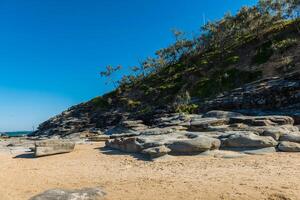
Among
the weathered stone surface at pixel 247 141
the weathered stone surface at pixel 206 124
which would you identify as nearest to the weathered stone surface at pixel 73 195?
the weathered stone surface at pixel 247 141

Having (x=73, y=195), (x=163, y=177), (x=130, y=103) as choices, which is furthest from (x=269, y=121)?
(x=130, y=103)

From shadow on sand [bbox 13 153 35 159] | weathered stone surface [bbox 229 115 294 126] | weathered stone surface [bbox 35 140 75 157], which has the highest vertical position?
weathered stone surface [bbox 229 115 294 126]

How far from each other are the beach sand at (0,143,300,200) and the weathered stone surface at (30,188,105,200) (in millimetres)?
498

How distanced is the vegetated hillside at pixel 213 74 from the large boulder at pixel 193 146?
691 inches

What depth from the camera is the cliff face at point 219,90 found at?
36.2 meters

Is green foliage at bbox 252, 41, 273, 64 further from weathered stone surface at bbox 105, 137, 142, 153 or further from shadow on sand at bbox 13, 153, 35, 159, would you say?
shadow on sand at bbox 13, 153, 35, 159

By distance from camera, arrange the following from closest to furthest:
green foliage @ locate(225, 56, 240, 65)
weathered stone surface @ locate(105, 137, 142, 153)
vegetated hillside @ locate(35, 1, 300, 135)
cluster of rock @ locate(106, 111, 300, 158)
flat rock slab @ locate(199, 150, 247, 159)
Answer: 1. flat rock slab @ locate(199, 150, 247, 159)
2. cluster of rock @ locate(106, 111, 300, 158)
3. weathered stone surface @ locate(105, 137, 142, 153)
4. vegetated hillside @ locate(35, 1, 300, 135)
5. green foliage @ locate(225, 56, 240, 65)

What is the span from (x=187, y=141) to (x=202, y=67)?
53453mm

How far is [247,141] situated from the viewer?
19859mm

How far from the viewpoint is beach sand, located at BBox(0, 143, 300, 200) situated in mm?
11906

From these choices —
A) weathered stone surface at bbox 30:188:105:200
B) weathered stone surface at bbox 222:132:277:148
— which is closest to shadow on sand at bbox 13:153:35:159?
weathered stone surface at bbox 30:188:105:200

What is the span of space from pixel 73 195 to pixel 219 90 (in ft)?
154

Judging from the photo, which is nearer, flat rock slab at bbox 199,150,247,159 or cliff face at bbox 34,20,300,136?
flat rock slab at bbox 199,150,247,159

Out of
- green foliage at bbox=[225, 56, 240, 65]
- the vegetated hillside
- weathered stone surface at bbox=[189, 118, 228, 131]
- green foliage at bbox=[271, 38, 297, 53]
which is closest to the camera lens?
weathered stone surface at bbox=[189, 118, 228, 131]
